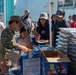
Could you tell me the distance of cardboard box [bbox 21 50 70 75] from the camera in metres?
2.95

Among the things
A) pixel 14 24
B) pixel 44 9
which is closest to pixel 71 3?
pixel 44 9

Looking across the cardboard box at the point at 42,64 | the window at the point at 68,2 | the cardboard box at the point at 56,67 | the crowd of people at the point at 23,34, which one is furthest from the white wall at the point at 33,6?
the cardboard box at the point at 56,67

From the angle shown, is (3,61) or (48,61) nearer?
(48,61)

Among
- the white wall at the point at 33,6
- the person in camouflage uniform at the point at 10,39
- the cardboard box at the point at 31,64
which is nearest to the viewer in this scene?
the cardboard box at the point at 31,64

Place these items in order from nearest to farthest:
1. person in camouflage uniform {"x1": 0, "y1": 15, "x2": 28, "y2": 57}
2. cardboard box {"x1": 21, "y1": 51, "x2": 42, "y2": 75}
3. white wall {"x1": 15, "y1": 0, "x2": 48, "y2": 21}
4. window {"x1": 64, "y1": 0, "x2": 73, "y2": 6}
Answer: cardboard box {"x1": 21, "y1": 51, "x2": 42, "y2": 75}
person in camouflage uniform {"x1": 0, "y1": 15, "x2": 28, "y2": 57}
window {"x1": 64, "y1": 0, "x2": 73, "y2": 6}
white wall {"x1": 15, "y1": 0, "x2": 48, "y2": 21}

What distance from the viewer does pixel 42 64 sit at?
3154mm

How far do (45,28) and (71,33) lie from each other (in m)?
→ 2.55

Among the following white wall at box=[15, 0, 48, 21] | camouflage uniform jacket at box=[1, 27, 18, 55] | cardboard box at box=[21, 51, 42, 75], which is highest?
white wall at box=[15, 0, 48, 21]

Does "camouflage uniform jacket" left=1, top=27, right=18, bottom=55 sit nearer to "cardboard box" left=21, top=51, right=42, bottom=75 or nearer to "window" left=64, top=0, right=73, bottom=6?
"cardboard box" left=21, top=51, right=42, bottom=75

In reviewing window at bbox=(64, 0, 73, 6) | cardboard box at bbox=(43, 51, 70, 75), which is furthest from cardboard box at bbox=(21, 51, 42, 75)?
window at bbox=(64, 0, 73, 6)

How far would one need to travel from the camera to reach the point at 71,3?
16.4 m

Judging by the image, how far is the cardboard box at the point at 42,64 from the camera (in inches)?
116

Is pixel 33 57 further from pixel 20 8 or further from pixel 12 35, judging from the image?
pixel 20 8

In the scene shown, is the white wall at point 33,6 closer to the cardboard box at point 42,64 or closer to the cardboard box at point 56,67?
the cardboard box at point 42,64
